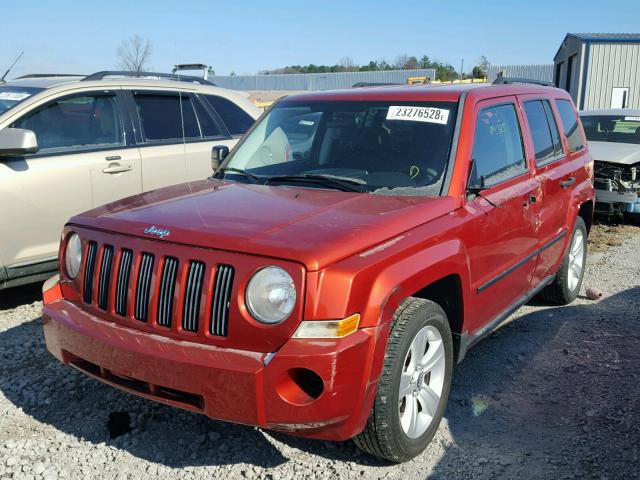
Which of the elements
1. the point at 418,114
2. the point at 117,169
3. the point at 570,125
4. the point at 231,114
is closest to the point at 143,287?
the point at 418,114

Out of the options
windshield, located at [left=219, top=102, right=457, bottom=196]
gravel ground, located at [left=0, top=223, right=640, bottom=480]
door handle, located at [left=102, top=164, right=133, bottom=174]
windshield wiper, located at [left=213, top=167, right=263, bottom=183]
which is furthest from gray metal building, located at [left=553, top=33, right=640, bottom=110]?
windshield wiper, located at [left=213, top=167, right=263, bottom=183]

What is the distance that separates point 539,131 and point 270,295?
2.97 meters

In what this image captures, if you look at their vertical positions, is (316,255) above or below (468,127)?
below

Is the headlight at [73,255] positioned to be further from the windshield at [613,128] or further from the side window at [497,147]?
the windshield at [613,128]

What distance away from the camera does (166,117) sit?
6316 mm

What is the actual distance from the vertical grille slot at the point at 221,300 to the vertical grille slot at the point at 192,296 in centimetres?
8

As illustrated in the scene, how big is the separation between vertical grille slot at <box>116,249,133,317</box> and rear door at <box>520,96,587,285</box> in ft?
9.27

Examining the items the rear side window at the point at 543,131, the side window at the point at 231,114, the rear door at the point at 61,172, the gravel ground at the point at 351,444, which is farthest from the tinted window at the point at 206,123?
the rear side window at the point at 543,131

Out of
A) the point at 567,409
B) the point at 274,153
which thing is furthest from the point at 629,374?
the point at 274,153

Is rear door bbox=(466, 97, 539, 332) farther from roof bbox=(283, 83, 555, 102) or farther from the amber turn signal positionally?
the amber turn signal

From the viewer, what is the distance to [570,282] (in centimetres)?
562

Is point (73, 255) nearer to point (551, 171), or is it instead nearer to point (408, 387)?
point (408, 387)

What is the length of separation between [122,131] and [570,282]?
4257mm

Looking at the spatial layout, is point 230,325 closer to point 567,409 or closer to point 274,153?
point 274,153
